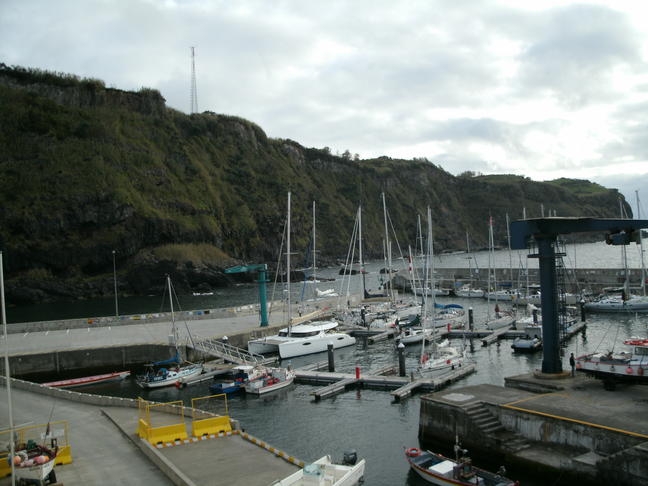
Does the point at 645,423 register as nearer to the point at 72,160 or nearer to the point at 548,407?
the point at 548,407

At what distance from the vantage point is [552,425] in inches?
725

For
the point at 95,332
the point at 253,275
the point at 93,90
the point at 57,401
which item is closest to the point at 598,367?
the point at 57,401

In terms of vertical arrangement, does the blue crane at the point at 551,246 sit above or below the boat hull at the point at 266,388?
above

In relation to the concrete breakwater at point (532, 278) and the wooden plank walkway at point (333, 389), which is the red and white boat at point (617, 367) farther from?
the concrete breakwater at point (532, 278)

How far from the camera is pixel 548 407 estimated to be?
19.8m

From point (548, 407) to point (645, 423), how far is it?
10.7 ft

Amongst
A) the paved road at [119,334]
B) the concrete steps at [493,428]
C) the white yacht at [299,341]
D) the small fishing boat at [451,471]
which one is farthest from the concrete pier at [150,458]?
the white yacht at [299,341]

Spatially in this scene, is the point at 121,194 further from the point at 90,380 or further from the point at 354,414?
the point at 354,414

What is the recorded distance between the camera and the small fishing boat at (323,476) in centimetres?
1406

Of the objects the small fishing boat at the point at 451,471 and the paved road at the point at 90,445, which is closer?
the paved road at the point at 90,445

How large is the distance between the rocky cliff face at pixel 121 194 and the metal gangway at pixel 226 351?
70.3 meters

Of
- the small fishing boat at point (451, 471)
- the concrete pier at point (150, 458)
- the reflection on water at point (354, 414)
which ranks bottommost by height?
the reflection on water at point (354, 414)

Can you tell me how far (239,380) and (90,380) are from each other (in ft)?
34.4

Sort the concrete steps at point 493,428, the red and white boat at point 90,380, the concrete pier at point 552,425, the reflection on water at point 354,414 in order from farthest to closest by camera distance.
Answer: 1. the red and white boat at point 90,380
2. the reflection on water at point 354,414
3. the concrete steps at point 493,428
4. the concrete pier at point 552,425
